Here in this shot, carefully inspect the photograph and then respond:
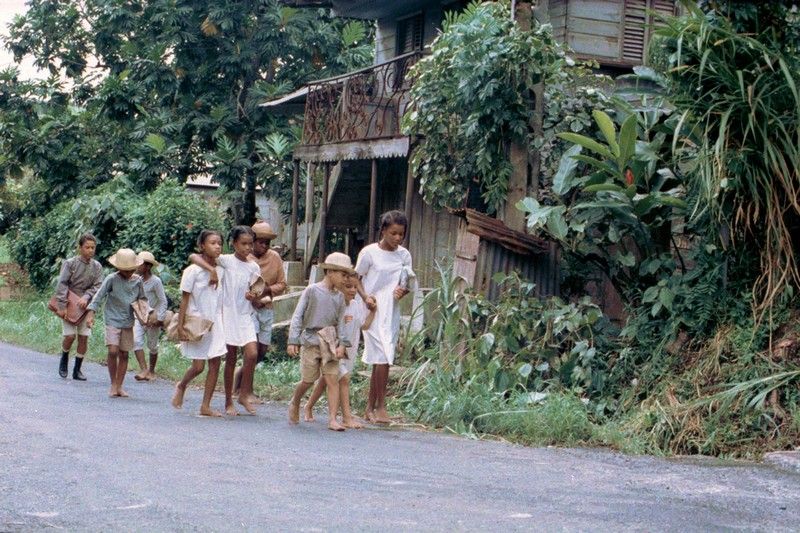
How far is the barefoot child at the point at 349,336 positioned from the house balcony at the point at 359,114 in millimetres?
6596

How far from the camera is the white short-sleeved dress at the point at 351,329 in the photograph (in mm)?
10094

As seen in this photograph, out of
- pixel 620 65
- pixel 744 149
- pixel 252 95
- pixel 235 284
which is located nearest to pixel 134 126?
pixel 252 95

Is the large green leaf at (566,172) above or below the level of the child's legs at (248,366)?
above

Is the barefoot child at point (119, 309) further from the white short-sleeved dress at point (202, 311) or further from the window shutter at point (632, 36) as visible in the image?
the window shutter at point (632, 36)

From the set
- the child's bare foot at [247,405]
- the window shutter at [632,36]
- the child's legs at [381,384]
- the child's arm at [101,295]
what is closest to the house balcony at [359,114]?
the window shutter at [632,36]

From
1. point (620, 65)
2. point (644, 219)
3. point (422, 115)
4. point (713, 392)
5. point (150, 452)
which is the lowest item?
point (150, 452)

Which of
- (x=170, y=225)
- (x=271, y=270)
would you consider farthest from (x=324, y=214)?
(x=271, y=270)

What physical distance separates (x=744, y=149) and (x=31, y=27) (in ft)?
79.8

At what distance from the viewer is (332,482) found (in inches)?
277

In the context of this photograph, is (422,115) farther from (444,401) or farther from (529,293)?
(444,401)

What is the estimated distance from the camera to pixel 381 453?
851 centimetres

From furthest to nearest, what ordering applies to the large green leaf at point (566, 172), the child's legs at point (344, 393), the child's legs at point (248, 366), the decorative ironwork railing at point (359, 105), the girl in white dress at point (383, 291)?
the decorative ironwork railing at point (359, 105) < the large green leaf at point (566, 172) < the child's legs at point (248, 366) < the girl in white dress at point (383, 291) < the child's legs at point (344, 393)

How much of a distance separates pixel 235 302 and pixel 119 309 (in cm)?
221

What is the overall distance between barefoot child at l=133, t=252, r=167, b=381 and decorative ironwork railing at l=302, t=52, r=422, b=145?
4.72m
